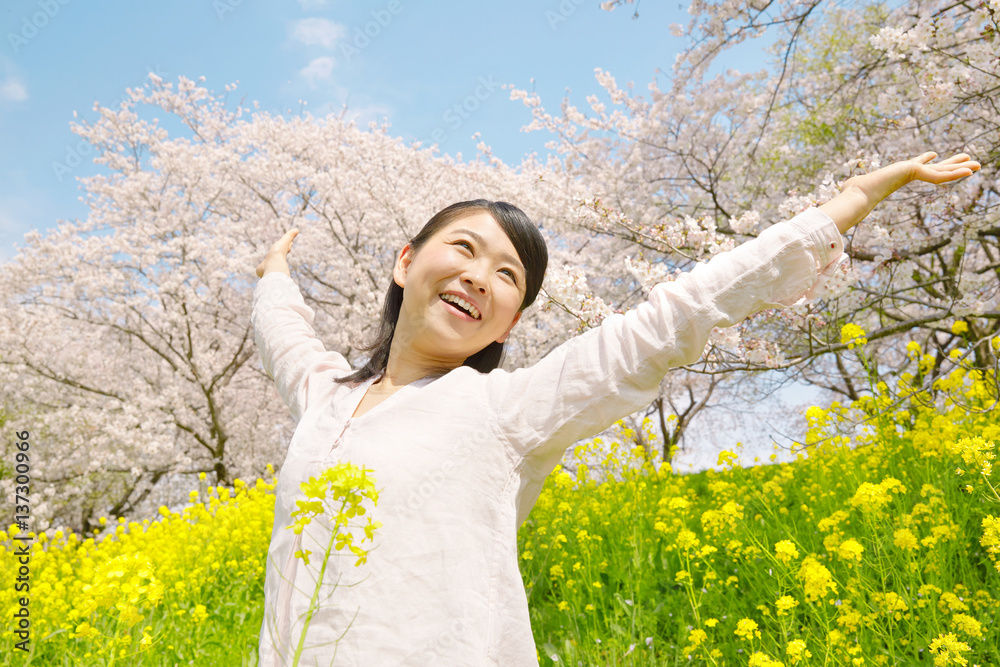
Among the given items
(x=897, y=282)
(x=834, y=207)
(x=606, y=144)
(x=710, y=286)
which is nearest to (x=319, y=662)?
(x=710, y=286)

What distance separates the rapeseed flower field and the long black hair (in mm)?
572

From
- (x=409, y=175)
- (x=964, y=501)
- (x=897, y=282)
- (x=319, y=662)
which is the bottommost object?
(x=319, y=662)

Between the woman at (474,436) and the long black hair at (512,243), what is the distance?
0.12 meters

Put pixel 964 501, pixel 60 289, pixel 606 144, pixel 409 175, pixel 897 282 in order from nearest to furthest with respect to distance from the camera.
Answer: pixel 964 501 → pixel 897 282 → pixel 606 144 → pixel 60 289 → pixel 409 175

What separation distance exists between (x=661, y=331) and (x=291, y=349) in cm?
128

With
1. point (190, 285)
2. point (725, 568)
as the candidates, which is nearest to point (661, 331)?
point (725, 568)

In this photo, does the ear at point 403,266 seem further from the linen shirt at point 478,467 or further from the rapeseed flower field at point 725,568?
the rapeseed flower field at point 725,568

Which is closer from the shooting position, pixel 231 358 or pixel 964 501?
pixel 964 501

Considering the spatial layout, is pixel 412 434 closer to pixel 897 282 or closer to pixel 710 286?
pixel 710 286

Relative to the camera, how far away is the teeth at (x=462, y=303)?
1.53 m

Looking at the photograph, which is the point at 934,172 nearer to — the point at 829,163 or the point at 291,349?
the point at 291,349

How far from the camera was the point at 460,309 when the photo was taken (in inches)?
60.8

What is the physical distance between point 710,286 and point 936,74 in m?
3.96

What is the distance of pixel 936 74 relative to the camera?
12.6ft
